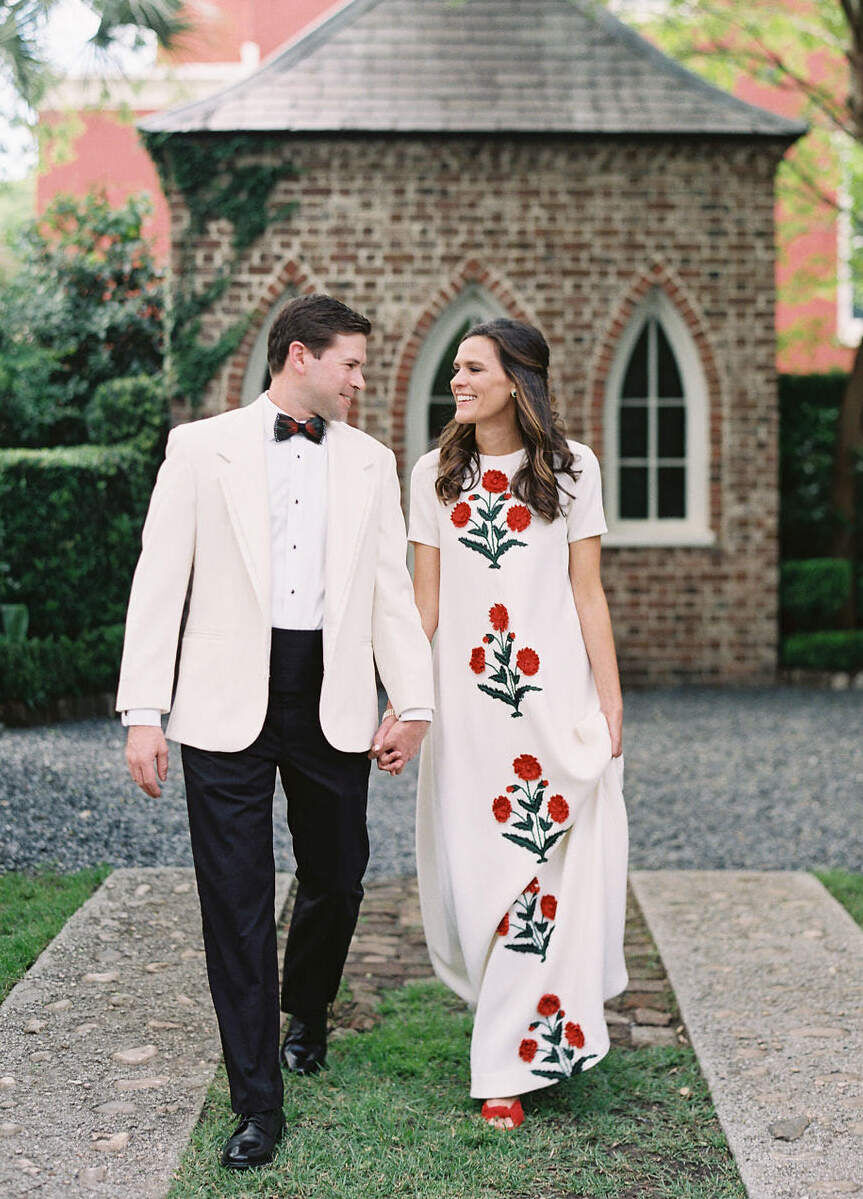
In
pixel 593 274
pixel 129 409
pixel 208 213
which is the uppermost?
pixel 208 213

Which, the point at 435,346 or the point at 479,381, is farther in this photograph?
the point at 435,346

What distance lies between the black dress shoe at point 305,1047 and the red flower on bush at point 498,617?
125 cm

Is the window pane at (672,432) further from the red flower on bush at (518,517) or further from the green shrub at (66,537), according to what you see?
the red flower on bush at (518,517)

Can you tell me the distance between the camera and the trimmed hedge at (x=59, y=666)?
9.12 meters

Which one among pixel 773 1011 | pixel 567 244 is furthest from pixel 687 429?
→ pixel 773 1011

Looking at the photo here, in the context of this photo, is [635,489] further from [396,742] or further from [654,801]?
[396,742]

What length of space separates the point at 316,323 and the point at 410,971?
2571mm

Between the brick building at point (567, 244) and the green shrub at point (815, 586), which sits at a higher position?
the brick building at point (567, 244)

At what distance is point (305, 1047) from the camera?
380 centimetres

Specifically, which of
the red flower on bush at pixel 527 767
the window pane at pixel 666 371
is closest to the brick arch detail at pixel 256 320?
the window pane at pixel 666 371

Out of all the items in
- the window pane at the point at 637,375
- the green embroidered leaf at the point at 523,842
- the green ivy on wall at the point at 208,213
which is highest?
the green ivy on wall at the point at 208,213

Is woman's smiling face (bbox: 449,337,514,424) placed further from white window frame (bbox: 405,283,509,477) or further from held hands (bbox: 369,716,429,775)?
white window frame (bbox: 405,283,509,477)

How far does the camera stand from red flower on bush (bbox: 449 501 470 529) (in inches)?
141

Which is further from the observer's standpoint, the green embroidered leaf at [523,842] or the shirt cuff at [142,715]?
the green embroidered leaf at [523,842]
